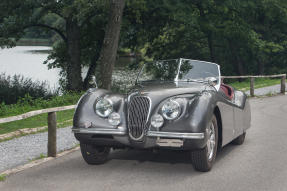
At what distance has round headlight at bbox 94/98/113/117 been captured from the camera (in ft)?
22.1

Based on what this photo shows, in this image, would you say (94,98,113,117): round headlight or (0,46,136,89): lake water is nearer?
(94,98,113,117): round headlight

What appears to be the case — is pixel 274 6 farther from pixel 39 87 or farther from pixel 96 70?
pixel 39 87

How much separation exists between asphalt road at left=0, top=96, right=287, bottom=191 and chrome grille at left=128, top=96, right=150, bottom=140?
23.8 inches

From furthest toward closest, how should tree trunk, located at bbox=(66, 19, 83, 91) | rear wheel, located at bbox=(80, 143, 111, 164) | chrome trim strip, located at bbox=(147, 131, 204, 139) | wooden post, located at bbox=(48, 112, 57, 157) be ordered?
tree trunk, located at bbox=(66, 19, 83, 91), wooden post, located at bbox=(48, 112, 57, 157), rear wheel, located at bbox=(80, 143, 111, 164), chrome trim strip, located at bbox=(147, 131, 204, 139)

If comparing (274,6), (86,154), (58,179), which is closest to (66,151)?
(86,154)

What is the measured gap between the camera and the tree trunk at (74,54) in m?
24.7

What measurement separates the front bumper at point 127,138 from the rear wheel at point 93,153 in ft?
0.79

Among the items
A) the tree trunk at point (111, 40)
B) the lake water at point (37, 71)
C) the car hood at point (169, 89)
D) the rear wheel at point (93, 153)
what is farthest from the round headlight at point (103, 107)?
the lake water at point (37, 71)

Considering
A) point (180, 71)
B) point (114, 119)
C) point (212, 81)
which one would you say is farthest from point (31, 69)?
point (114, 119)

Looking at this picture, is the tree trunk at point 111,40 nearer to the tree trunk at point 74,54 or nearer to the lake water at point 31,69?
the tree trunk at point 74,54

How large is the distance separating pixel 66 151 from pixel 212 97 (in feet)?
10.4

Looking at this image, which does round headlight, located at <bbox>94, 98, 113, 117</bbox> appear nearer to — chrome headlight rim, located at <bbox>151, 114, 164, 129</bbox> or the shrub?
chrome headlight rim, located at <bbox>151, 114, 164, 129</bbox>

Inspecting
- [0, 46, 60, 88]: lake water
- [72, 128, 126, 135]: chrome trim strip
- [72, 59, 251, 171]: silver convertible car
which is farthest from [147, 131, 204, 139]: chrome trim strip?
[0, 46, 60, 88]: lake water

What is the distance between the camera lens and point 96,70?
93.4 ft
